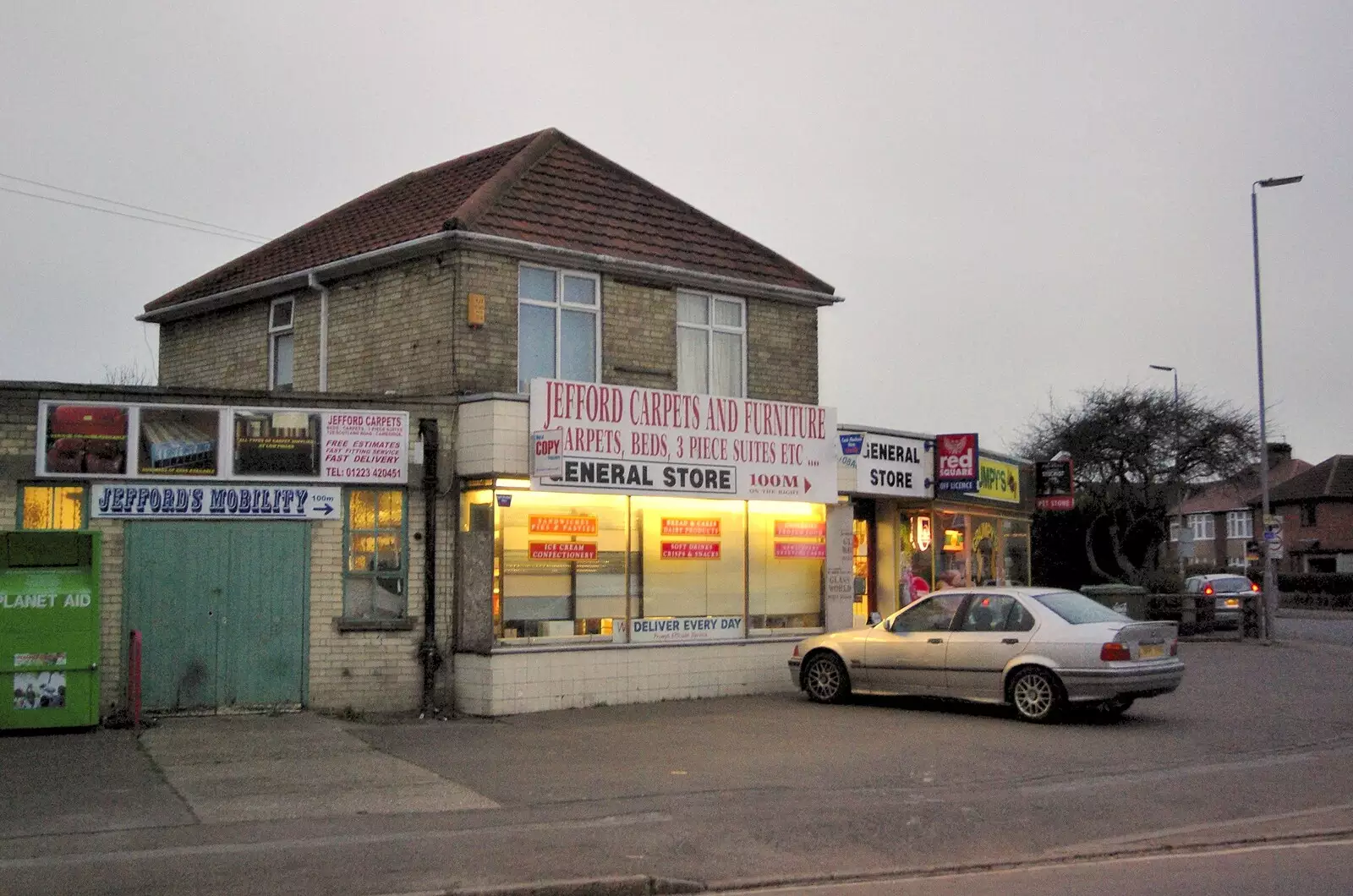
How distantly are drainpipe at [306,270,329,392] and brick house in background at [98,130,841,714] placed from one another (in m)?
0.04

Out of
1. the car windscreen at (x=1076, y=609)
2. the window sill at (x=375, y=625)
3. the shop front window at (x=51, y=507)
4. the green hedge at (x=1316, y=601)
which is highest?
the shop front window at (x=51, y=507)

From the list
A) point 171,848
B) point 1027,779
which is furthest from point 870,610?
point 171,848

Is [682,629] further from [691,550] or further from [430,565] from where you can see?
[430,565]

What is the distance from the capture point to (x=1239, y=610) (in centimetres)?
3080

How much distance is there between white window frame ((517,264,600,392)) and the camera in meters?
17.6

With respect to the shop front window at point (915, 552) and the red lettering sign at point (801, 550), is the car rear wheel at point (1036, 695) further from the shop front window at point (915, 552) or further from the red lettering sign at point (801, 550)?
the shop front window at point (915, 552)

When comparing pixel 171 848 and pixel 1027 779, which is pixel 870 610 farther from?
pixel 171 848

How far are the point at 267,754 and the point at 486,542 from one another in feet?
14.2

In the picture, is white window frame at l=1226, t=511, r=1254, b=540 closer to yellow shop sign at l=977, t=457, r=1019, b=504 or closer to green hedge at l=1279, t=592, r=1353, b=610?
green hedge at l=1279, t=592, r=1353, b=610

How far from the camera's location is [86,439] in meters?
14.8

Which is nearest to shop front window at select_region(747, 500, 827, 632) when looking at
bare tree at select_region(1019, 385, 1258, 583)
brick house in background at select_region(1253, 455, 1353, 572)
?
bare tree at select_region(1019, 385, 1258, 583)

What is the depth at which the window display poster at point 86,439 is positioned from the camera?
577 inches

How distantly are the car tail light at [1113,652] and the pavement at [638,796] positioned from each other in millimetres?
810

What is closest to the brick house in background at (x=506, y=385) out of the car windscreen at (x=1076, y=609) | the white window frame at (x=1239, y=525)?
the car windscreen at (x=1076, y=609)
